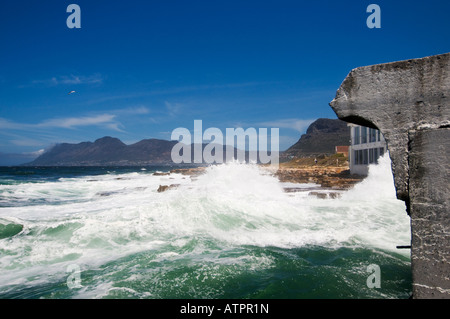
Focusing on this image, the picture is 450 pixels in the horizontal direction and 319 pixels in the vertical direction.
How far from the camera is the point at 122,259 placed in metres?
6.23

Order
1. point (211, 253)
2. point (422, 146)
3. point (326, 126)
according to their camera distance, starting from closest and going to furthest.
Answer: point (422, 146), point (211, 253), point (326, 126)

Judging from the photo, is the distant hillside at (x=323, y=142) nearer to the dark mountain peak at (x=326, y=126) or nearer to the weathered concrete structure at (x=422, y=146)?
the dark mountain peak at (x=326, y=126)

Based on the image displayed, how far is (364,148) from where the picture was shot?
89.8 feet

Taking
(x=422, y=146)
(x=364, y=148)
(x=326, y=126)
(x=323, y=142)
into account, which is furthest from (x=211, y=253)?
(x=326, y=126)

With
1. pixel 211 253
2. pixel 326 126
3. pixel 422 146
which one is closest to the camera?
pixel 422 146

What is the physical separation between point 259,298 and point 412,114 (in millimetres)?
Answer: 3082

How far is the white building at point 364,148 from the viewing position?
2497 centimetres

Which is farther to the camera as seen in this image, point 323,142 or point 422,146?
point 323,142

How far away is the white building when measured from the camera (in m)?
25.0

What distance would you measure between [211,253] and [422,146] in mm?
4798

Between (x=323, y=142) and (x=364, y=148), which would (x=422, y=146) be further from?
(x=323, y=142)

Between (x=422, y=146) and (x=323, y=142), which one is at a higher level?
(x=323, y=142)
